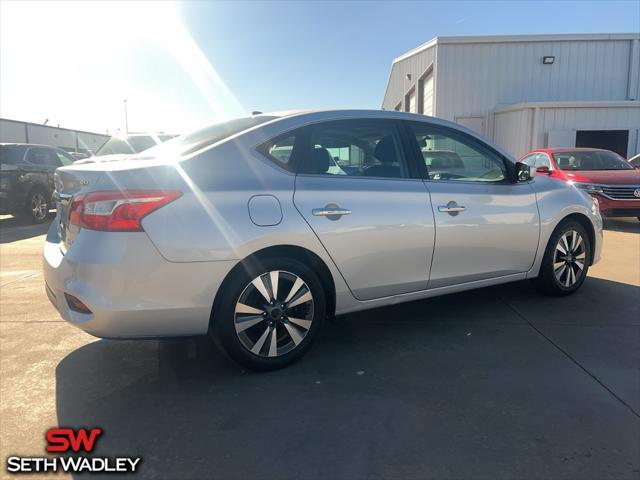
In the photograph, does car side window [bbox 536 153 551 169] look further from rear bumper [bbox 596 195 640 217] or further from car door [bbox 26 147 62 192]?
car door [bbox 26 147 62 192]

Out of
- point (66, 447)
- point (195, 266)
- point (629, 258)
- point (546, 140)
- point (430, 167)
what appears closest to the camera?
point (66, 447)

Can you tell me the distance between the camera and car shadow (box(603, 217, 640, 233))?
9023 millimetres

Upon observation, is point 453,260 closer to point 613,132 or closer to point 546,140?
point 546,140

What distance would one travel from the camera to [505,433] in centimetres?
240

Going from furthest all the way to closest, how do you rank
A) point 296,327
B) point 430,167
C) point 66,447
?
point 430,167 → point 296,327 → point 66,447

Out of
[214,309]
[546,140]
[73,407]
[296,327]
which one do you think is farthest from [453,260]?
[546,140]

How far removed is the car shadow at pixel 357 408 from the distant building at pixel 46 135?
71.0 ft

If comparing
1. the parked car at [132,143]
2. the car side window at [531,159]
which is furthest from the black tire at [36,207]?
the car side window at [531,159]

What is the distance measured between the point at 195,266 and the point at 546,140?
15.6m

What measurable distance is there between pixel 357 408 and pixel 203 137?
6.58 ft

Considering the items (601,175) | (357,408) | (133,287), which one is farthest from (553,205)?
(601,175)

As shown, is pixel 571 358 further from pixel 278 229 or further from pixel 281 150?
pixel 281 150

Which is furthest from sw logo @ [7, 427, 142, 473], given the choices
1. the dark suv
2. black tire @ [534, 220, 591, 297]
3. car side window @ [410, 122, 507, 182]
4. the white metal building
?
the white metal building

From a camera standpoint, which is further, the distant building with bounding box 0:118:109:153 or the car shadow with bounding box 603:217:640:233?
A: the distant building with bounding box 0:118:109:153
